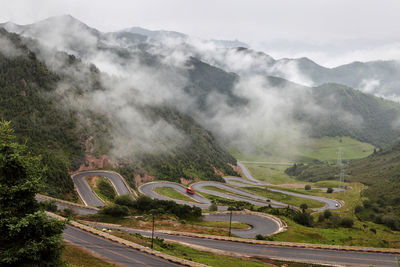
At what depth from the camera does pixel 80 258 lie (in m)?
37.0

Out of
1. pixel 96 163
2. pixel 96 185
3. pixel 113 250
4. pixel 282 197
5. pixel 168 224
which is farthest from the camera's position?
pixel 282 197

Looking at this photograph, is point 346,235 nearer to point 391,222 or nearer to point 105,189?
point 391,222

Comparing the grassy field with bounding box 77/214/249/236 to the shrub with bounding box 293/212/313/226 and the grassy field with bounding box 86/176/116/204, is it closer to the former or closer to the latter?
the shrub with bounding box 293/212/313/226

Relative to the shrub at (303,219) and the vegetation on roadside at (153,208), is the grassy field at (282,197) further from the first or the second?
the vegetation on roadside at (153,208)

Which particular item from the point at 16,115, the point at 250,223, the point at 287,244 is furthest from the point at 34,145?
the point at 287,244

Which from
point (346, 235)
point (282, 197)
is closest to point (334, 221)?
point (346, 235)

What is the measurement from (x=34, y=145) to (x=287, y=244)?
3893 inches

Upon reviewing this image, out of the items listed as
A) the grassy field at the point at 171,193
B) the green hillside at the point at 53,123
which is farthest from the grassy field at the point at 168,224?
the grassy field at the point at 171,193

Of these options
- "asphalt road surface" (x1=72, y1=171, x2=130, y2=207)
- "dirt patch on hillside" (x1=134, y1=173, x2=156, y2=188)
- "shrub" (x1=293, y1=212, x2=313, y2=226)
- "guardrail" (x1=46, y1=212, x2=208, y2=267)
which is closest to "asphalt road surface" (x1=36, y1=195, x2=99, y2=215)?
"asphalt road surface" (x1=72, y1=171, x2=130, y2=207)

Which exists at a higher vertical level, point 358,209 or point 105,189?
point 105,189

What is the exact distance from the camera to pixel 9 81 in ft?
418

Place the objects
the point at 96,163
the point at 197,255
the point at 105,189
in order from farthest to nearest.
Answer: the point at 96,163 → the point at 105,189 → the point at 197,255

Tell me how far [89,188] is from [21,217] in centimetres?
9057

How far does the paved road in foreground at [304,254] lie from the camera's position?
52.6 m
